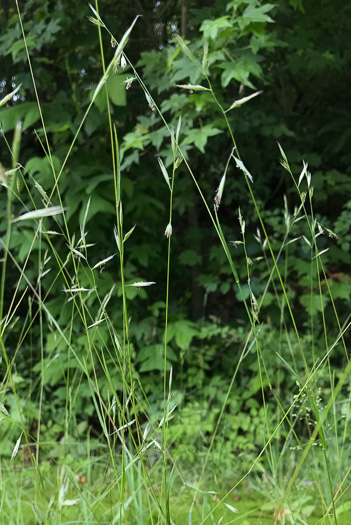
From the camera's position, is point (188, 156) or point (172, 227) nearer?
point (172, 227)

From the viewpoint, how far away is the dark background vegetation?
2152 mm

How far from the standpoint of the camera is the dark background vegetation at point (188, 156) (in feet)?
7.06

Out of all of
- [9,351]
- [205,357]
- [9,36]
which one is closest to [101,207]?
[9,36]

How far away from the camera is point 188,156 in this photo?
2830 millimetres

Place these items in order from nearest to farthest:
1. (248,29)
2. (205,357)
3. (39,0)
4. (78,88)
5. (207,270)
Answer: (248,29) → (39,0) → (78,88) → (205,357) → (207,270)

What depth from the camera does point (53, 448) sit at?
2578 millimetres

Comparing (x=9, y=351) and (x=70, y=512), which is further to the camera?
(x=9, y=351)

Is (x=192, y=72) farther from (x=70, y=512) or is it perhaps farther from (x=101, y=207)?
(x=70, y=512)

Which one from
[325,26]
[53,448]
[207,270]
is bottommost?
[53,448]

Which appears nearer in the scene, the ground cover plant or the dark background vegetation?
the ground cover plant

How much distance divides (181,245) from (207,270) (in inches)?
8.9

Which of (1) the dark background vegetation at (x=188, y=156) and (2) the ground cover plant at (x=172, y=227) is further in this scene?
(1) the dark background vegetation at (x=188, y=156)

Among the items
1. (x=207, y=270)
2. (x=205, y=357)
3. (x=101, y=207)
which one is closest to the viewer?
(x=101, y=207)

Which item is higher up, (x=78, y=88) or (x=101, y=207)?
(x=78, y=88)
